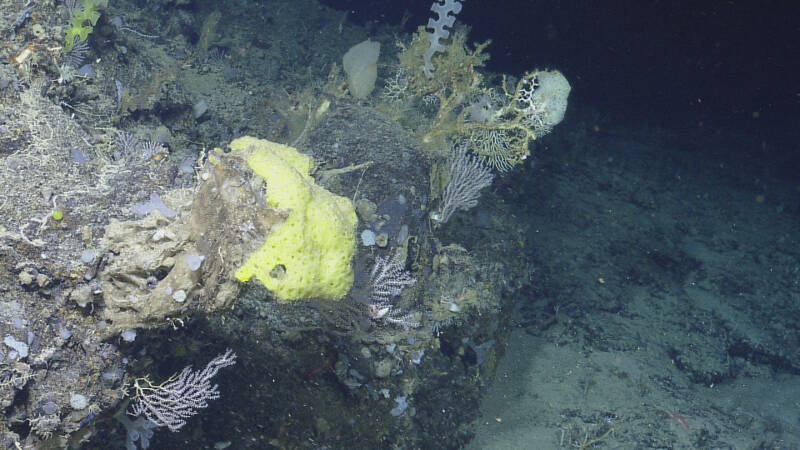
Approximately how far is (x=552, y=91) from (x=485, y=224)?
170 cm

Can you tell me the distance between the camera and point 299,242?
214 cm

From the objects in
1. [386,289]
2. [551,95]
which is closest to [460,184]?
[551,95]

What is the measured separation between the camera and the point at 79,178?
8.51ft

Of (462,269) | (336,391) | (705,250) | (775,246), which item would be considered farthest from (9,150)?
(775,246)

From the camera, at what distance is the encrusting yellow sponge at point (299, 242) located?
2.12 metres

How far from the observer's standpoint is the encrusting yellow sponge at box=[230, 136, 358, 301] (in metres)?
2.12

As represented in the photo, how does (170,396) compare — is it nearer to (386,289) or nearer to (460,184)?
(386,289)

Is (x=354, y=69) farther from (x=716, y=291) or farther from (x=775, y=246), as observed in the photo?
(x=775, y=246)

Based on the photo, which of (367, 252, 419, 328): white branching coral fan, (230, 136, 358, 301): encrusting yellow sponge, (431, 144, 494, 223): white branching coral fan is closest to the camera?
(230, 136, 358, 301): encrusting yellow sponge

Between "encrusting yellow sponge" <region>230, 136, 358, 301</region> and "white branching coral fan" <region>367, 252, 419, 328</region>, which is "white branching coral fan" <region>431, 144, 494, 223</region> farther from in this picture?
"encrusting yellow sponge" <region>230, 136, 358, 301</region>

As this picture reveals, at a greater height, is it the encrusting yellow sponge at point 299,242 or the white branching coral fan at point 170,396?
the encrusting yellow sponge at point 299,242

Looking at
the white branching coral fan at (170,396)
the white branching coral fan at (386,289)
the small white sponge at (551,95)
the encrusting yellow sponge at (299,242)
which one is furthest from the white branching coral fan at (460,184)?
the white branching coral fan at (170,396)

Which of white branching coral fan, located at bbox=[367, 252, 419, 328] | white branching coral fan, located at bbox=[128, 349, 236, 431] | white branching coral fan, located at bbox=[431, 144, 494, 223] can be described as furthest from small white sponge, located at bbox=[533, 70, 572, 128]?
white branching coral fan, located at bbox=[128, 349, 236, 431]

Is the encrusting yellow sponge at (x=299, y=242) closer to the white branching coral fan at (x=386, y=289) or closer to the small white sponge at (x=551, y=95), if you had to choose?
the white branching coral fan at (x=386, y=289)
